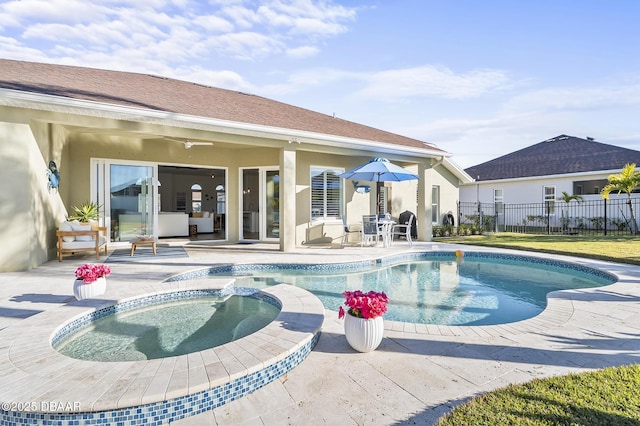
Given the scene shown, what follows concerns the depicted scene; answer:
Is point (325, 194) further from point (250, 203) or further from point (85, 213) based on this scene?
point (85, 213)

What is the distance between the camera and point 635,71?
14609mm

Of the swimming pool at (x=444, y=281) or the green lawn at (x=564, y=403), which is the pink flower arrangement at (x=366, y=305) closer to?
the green lawn at (x=564, y=403)

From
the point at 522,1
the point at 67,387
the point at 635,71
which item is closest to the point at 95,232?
the point at 67,387

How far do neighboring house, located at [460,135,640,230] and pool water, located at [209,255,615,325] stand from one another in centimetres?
1230

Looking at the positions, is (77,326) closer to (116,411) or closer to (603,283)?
(116,411)

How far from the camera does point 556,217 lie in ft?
65.0

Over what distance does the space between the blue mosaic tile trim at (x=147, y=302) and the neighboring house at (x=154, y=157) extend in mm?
4086

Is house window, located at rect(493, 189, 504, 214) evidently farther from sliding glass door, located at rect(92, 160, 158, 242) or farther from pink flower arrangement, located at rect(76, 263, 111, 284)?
pink flower arrangement, located at rect(76, 263, 111, 284)

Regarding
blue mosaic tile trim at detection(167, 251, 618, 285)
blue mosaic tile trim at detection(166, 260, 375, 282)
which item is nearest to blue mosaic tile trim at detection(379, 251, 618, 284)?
blue mosaic tile trim at detection(167, 251, 618, 285)

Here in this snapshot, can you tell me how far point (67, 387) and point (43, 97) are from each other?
676cm

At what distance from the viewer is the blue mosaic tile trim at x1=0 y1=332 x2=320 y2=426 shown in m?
2.47

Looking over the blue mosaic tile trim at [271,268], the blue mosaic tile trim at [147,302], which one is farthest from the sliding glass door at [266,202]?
the blue mosaic tile trim at [147,302]

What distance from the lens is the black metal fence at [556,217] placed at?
672 inches

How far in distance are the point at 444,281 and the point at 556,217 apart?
52.1 ft
